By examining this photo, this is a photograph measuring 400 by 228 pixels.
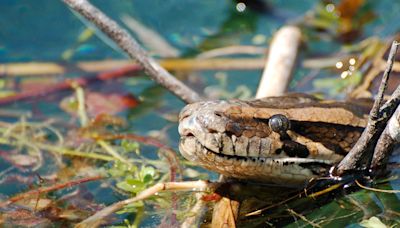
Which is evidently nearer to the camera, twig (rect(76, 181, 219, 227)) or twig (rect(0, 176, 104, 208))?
twig (rect(76, 181, 219, 227))

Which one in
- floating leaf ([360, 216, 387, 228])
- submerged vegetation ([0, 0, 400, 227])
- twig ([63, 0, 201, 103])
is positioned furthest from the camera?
twig ([63, 0, 201, 103])

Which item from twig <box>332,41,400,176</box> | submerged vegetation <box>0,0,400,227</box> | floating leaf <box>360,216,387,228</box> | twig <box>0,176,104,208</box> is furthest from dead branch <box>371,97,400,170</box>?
twig <box>0,176,104,208</box>

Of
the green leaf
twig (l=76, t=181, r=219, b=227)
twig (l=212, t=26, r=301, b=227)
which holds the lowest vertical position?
twig (l=76, t=181, r=219, b=227)

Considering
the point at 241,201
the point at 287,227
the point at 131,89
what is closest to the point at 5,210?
the point at 241,201

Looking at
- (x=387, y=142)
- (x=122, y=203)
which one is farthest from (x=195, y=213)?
(x=387, y=142)

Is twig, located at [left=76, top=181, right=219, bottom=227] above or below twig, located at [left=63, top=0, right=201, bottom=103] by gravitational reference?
below

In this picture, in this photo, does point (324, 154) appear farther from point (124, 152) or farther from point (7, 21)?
point (7, 21)

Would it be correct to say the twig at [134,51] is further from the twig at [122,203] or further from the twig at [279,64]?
the twig at [122,203]

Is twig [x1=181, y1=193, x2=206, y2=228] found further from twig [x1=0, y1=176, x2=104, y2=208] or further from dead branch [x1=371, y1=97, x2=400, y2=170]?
dead branch [x1=371, y1=97, x2=400, y2=170]
